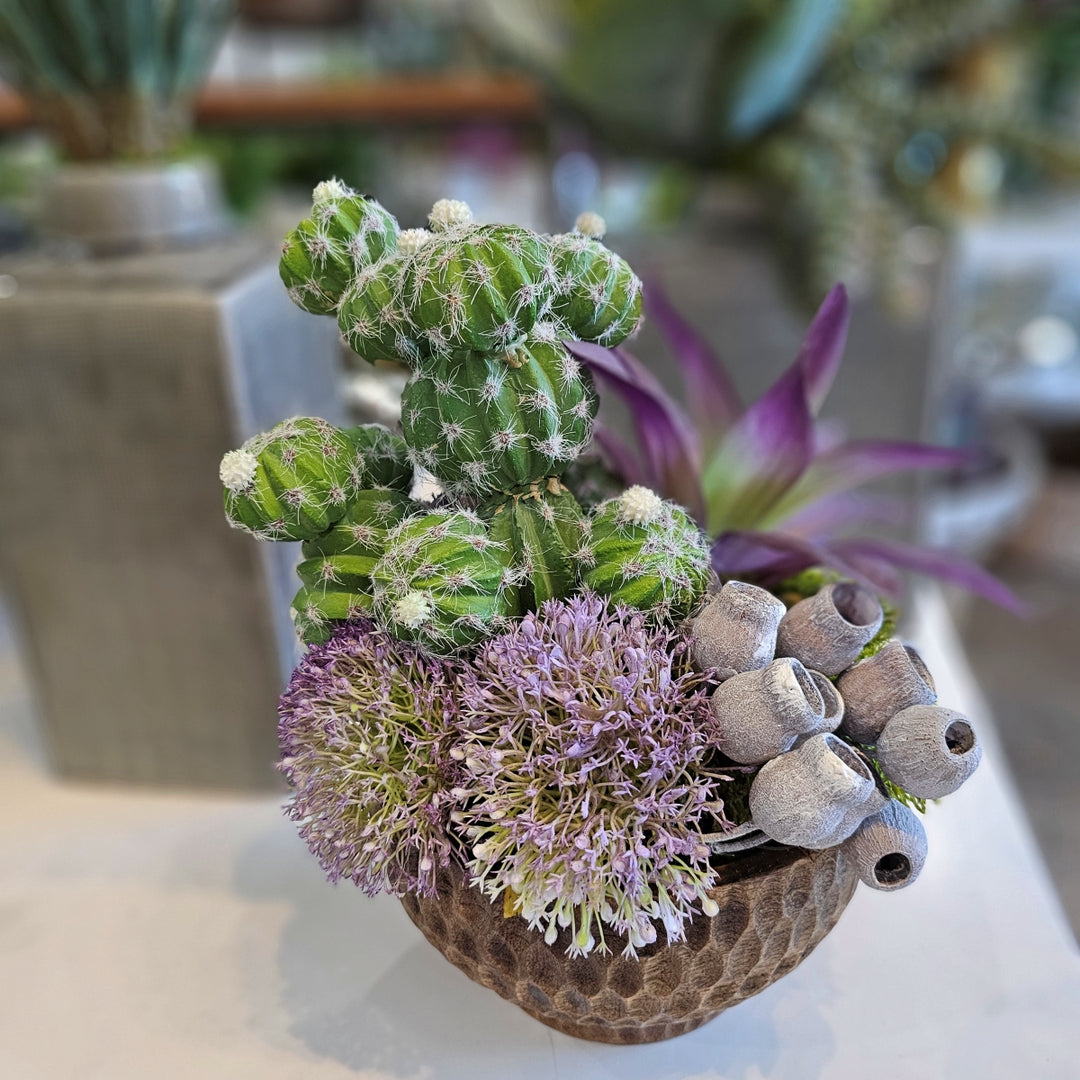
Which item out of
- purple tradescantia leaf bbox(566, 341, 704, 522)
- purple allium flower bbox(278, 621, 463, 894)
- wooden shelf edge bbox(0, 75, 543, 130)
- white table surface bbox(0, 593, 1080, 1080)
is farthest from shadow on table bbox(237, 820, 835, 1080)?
wooden shelf edge bbox(0, 75, 543, 130)

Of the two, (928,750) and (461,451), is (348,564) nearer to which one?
(461,451)

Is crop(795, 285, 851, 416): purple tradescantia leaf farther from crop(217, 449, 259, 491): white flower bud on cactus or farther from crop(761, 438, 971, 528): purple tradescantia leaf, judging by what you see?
crop(217, 449, 259, 491): white flower bud on cactus

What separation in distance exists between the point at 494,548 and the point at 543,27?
1.87 feet

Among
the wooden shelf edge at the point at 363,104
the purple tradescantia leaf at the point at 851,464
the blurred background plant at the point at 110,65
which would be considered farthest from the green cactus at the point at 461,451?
the wooden shelf edge at the point at 363,104

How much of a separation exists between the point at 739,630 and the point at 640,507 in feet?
0.17

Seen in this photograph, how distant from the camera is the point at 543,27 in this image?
74cm

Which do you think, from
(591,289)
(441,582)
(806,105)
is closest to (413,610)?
(441,582)

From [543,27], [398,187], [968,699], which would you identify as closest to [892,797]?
[968,699]

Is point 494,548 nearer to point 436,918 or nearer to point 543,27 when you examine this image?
point 436,918

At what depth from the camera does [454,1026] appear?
1.34ft

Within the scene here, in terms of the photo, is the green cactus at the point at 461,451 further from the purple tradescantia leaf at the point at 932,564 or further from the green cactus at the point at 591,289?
the purple tradescantia leaf at the point at 932,564

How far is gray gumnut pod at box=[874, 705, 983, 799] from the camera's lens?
0.98ft

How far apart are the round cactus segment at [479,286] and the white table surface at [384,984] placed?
29cm

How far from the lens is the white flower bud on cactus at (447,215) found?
1.08 ft
